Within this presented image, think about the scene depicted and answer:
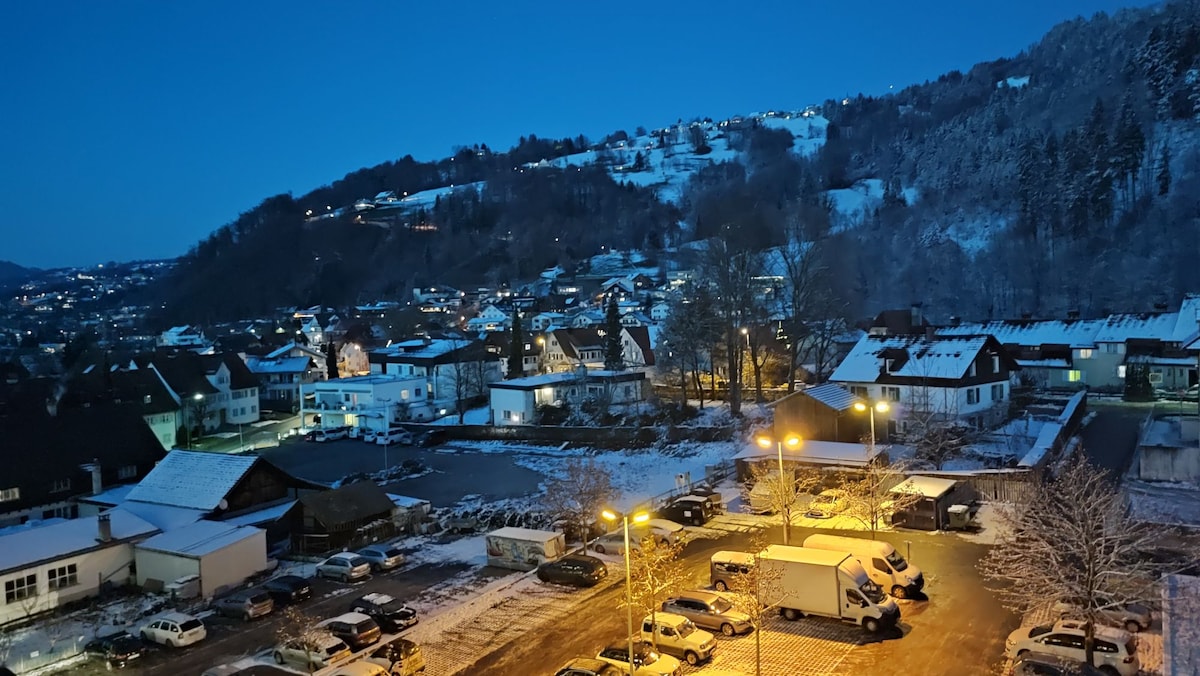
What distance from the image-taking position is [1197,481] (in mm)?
25688

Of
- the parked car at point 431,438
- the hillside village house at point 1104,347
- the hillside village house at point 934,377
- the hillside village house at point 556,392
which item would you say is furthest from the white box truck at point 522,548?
the hillside village house at point 1104,347

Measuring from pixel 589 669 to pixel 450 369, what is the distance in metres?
45.4

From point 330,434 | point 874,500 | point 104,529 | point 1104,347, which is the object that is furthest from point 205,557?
point 1104,347

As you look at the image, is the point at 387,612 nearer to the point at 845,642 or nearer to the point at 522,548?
the point at 522,548

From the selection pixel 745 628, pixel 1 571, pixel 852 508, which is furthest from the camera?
pixel 852 508

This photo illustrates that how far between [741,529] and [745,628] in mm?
8292

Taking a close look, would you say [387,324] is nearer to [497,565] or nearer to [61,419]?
[61,419]

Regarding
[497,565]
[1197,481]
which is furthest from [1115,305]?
[497,565]

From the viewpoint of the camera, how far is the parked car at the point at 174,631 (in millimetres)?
18469

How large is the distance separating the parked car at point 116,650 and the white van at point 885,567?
16.1 metres

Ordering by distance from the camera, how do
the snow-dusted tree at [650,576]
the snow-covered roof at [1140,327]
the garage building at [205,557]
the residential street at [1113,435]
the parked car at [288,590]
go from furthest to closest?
the snow-covered roof at [1140,327] < the residential street at [1113,435] < the garage building at [205,557] < the parked car at [288,590] < the snow-dusted tree at [650,576]

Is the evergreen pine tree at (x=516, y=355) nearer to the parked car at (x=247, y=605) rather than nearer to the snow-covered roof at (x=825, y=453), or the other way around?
the snow-covered roof at (x=825, y=453)

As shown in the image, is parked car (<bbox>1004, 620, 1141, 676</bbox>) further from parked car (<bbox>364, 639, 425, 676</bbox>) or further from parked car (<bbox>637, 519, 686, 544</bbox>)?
parked car (<bbox>364, 639, 425, 676</bbox>)

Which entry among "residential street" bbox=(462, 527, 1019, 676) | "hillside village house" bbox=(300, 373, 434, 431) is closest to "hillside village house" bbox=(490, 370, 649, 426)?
"hillside village house" bbox=(300, 373, 434, 431)
